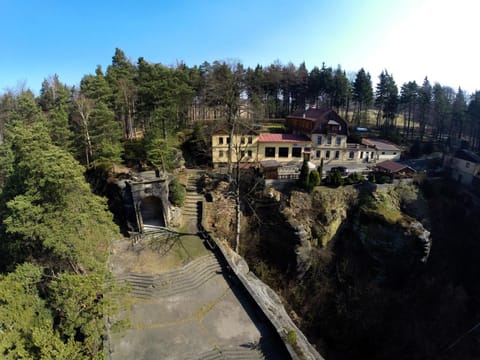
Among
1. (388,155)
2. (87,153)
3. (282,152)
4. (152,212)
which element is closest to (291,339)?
(152,212)

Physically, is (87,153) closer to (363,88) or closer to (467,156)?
(467,156)

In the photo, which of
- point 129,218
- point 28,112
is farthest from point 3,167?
point 129,218

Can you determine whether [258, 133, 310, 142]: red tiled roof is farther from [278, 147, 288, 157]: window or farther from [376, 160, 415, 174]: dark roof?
[376, 160, 415, 174]: dark roof

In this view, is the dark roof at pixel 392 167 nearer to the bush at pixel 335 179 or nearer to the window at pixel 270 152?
the bush at pixel 335 179

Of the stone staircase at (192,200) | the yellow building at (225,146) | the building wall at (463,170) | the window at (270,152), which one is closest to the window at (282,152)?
the window at (270,152)

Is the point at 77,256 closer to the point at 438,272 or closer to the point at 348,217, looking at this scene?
the point at 348,217
